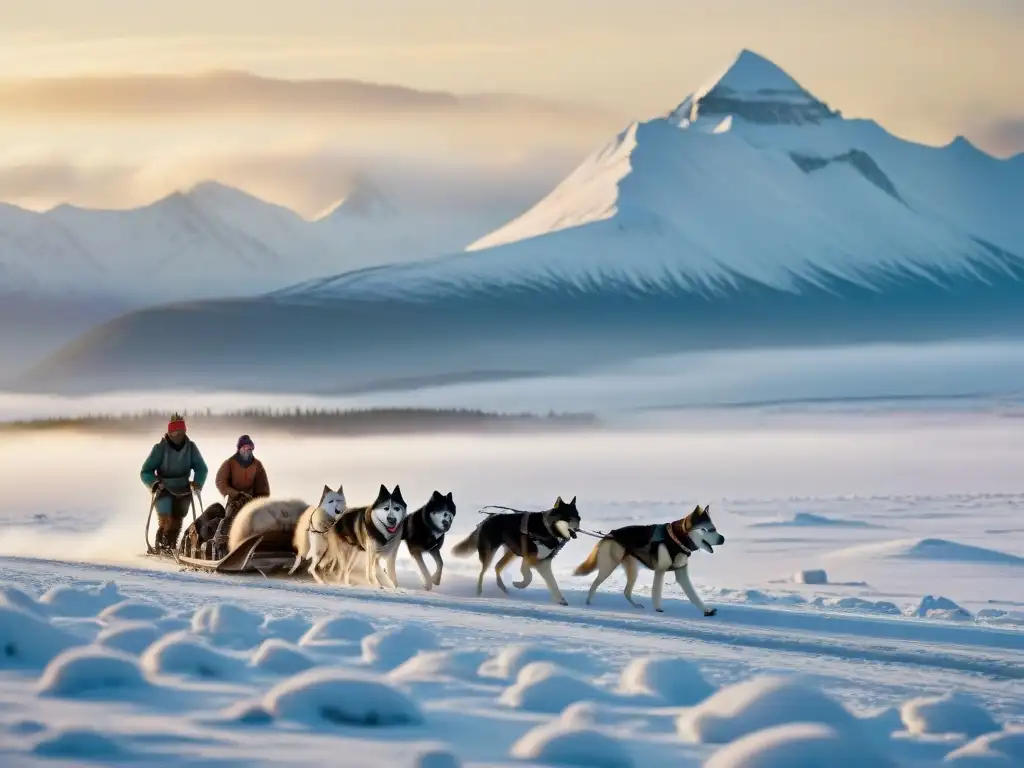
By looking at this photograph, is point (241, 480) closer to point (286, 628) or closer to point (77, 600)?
point (77, 600)

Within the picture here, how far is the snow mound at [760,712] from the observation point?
9.69 metres

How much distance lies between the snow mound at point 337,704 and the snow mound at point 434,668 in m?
1.30

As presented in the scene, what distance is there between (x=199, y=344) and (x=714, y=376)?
47.2 m

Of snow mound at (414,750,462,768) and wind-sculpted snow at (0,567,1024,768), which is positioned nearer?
snow mound at (414,750,462,768)

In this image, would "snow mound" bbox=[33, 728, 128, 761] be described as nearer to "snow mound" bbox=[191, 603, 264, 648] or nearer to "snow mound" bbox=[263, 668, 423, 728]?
"snow mound" bbox=[263, 668, 423, 728]

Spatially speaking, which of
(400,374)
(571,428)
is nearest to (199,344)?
(400,374)

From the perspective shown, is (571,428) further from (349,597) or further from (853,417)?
(349,597)

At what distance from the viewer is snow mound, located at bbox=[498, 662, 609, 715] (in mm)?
10500

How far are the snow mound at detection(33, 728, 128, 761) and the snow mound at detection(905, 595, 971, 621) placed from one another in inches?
338

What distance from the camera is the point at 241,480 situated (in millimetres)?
18141

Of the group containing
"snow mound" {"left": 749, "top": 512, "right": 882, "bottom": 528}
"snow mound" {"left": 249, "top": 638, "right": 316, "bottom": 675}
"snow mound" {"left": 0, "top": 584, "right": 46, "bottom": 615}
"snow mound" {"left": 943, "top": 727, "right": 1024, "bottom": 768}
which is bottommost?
"snow mound" {"left": 943, "top": 727, "right": 1024, "bottom": 768}

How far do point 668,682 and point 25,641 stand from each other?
401cm

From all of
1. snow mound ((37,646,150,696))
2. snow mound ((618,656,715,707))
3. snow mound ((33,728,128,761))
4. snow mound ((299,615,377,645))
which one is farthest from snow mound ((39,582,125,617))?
snow mound ((33,728,128,761))

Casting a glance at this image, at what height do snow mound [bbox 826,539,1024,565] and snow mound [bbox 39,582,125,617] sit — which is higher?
snow mound [bbox 826,539,1024,565]
